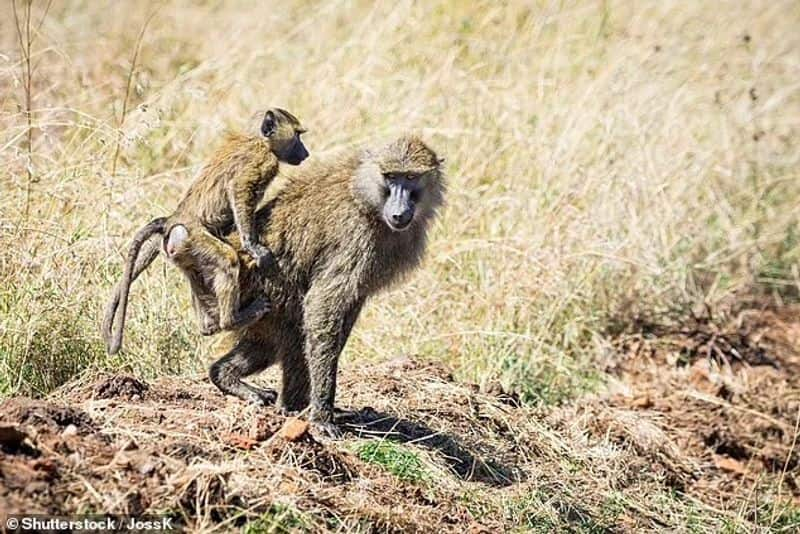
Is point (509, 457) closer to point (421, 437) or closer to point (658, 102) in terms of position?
point (421, 437)

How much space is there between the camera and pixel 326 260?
16.9ft

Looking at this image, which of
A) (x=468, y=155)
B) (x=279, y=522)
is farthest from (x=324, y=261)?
(x=468, y=155)

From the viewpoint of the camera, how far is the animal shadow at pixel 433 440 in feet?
16.8

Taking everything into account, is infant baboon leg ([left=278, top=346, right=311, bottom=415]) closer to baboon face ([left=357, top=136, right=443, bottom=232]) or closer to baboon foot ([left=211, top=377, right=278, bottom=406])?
baboon foot ([left=211, top=377, right=278, bottom=406])

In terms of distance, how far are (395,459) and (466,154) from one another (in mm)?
3226

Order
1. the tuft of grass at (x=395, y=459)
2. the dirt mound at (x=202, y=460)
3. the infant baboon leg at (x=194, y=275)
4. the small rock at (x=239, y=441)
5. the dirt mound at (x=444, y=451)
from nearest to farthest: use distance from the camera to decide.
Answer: the dirt mound at (x=202, y=460)
the dirt mound at (x=444, y=451)
the small rock at (x=239, y=441)
the tuft of grass at (x=395, y=459)
the infant baboon leg at (x=194, y=275)

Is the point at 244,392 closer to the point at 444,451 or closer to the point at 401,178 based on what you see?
the point at 444,451

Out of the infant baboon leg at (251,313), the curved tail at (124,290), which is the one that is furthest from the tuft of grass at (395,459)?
the curved tail at (124,290)

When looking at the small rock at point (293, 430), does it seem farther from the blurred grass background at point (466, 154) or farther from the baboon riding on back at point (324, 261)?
the blurred grass background at point (466, 154)

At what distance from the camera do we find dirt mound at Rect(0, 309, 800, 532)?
383 cm

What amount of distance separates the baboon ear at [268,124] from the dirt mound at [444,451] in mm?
1106

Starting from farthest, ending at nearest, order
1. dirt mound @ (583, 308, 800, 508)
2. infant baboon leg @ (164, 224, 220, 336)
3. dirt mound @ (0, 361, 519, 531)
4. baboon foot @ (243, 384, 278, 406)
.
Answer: dirt mound @ (583, 308, 800, 508) → baboon foot @ (243, 384, 278, 406) → infant baboon leg @ (164, 224, 220, 336) → dirt mound @ (0, 361, 519, 531)

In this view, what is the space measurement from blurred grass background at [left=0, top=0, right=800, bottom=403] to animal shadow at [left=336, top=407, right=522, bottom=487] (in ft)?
3.31

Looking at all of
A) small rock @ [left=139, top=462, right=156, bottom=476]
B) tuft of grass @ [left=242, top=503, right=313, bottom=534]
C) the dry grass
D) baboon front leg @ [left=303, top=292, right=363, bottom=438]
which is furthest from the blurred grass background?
tuft of grass @ [left=242, top=503, right=313, bottom=534]
